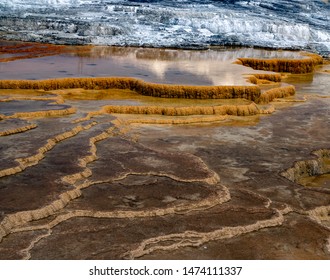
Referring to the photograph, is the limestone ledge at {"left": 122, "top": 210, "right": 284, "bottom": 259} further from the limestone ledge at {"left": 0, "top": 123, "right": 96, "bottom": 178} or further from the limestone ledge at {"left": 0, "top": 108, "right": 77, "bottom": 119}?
the limestone ledge at {"left": 0, "top": 108, "right": 77, "bottom": 119}

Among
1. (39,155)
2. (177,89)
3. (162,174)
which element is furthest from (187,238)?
(177,89)

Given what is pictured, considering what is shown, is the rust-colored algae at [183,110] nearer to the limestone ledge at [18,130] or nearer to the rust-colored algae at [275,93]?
the rust-colored algae at [275,93]

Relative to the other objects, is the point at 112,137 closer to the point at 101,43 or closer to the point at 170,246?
the point at 170,246

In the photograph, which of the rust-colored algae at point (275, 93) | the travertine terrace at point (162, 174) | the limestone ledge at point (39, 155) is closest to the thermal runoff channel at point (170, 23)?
the rust-colored algae at point (275, 93)

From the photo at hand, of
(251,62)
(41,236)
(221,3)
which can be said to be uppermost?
(221,3)

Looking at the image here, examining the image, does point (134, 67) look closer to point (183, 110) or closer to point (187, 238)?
point (183, 110)

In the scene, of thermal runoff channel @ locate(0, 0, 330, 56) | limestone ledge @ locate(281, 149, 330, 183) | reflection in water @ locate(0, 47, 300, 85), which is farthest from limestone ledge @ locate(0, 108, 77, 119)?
thermal runoff channel @ locate(0, 0, 330, 56)

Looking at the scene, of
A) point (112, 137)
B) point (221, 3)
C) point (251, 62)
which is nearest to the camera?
point (112, 137)

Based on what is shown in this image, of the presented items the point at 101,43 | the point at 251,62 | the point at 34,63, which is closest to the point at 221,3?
the point at 101,43
